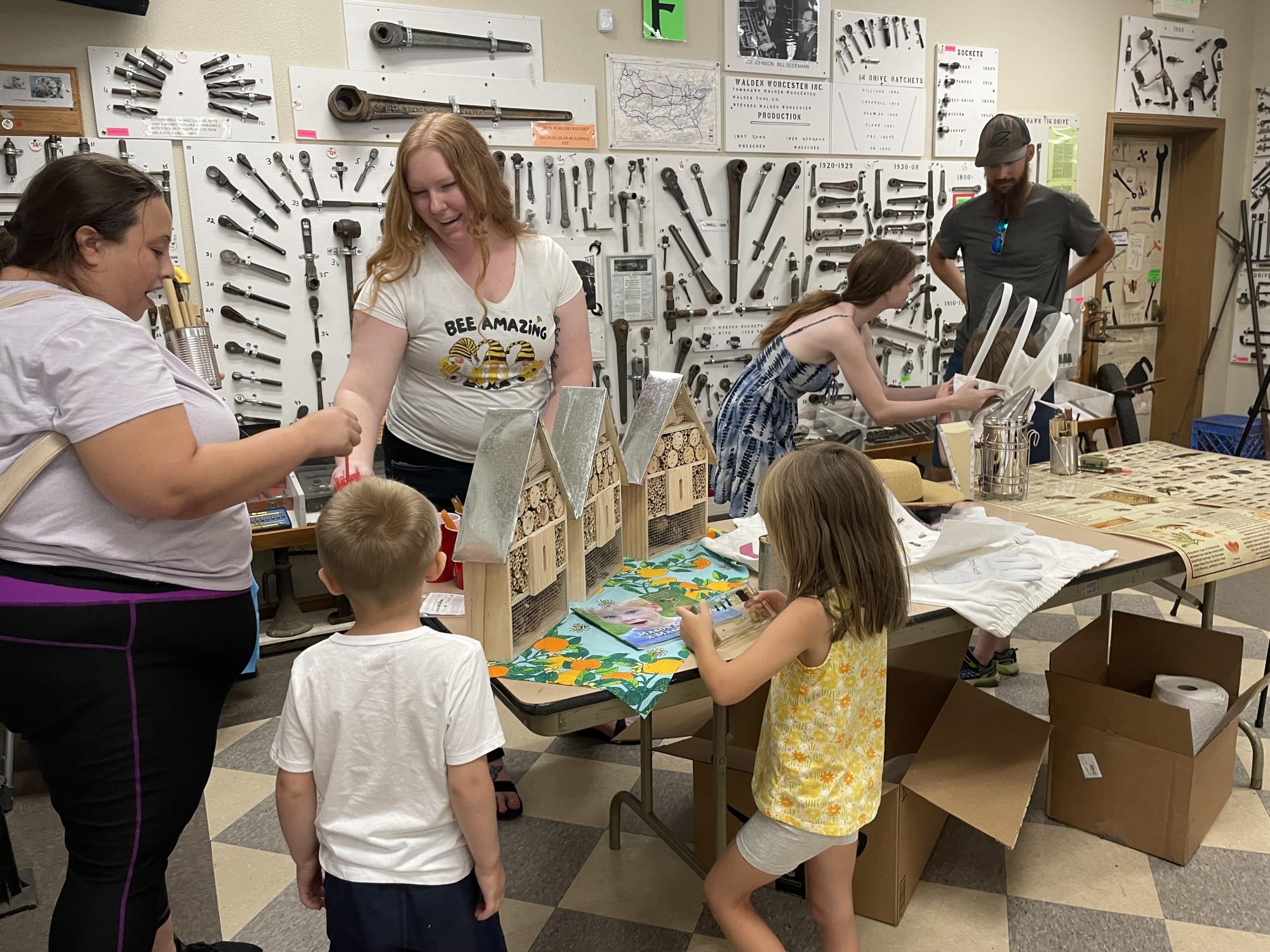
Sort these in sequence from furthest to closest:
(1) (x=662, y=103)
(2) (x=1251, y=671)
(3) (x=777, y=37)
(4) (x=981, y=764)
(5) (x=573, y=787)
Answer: (3) (x=777, y=37) < (1) (x=662, y=103) < (2) (x=1251, y=671) < (5) (x=573, y=787) < (4) (x=981, y=764)

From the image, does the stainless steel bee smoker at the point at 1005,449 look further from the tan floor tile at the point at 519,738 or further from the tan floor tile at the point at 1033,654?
→ the tan floor tile at the point at 519,738

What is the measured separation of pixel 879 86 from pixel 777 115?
26.2 inches

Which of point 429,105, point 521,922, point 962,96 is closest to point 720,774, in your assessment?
point 521,922

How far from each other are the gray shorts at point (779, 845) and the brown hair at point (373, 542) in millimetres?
753

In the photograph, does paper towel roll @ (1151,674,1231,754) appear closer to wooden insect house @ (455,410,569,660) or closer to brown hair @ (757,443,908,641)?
brown hair @ (757,443,908,641)

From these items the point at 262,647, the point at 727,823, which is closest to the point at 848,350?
the point at 727,823

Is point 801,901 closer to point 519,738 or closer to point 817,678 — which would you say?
point 817,678

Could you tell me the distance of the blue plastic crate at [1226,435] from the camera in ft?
19.1

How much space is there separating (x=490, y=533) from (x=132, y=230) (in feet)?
2.20

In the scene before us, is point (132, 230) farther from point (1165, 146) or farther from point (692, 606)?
point (1165, 146)

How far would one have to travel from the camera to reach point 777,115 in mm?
4551

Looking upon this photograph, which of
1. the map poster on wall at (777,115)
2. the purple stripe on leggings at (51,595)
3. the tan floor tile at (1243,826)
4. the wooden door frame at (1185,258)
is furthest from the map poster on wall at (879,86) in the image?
the purple stripe on leggings at (51,595)

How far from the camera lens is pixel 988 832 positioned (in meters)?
1.88

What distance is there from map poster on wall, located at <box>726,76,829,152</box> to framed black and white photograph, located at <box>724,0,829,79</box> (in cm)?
Answer: 6
